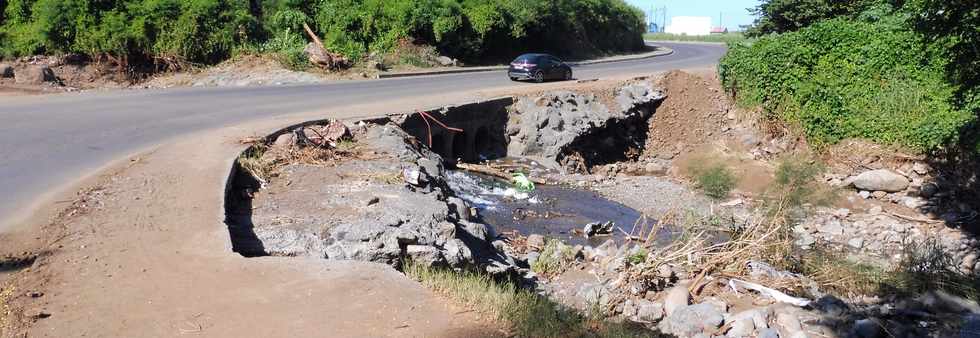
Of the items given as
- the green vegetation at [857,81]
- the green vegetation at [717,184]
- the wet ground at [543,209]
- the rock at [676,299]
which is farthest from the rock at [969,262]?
the rock at [676,299]

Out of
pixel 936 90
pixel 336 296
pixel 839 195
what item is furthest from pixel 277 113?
pixel 936 90

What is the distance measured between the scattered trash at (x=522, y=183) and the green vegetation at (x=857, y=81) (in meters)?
9.00

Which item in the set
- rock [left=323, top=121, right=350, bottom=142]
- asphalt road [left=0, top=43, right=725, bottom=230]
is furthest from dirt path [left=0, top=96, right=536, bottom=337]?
rock [left=323, top=121, right=350, bottom=142]

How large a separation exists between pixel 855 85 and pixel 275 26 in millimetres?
23590

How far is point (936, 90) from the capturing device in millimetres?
20812

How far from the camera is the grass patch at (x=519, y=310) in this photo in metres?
7.04

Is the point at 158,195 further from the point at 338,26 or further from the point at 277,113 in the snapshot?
the point at 338,26

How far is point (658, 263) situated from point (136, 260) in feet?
21.3

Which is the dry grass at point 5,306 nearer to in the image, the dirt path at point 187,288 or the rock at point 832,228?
the dirt path at point 187,288

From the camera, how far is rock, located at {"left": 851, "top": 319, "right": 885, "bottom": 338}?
8.99 meters

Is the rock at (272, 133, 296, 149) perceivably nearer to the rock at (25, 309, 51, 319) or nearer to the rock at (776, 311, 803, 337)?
the rock at (25, 309, 51, 319)

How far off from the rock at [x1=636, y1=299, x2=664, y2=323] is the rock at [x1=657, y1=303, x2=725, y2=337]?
254mm

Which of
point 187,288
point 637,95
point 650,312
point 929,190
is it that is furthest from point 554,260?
point 637,95

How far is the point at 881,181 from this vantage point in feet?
62.7
